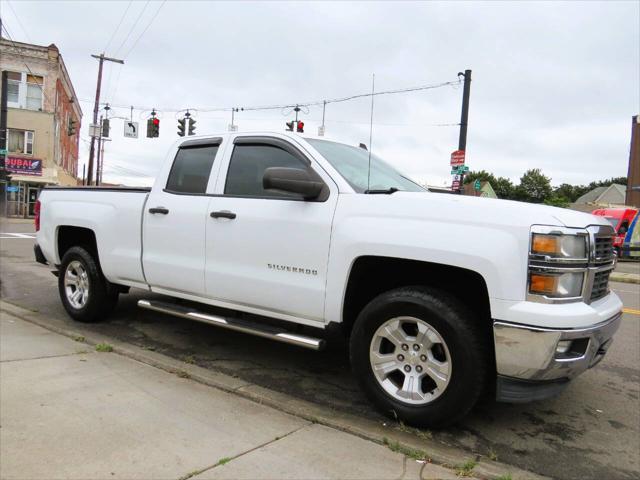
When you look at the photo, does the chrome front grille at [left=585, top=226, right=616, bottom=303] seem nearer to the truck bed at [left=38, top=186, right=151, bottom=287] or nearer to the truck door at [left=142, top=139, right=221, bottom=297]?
the truck door at [left=142, top=139, right=221, bottom=297]

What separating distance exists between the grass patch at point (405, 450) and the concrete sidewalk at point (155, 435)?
31 millimetres

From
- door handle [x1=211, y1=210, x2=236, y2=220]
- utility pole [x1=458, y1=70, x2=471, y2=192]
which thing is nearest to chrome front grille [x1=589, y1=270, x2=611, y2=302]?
door handle [x1=211, y1=210, x2=236, y2=220]

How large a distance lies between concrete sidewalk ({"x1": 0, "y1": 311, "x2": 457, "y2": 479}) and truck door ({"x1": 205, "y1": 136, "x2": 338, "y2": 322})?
0.76 m

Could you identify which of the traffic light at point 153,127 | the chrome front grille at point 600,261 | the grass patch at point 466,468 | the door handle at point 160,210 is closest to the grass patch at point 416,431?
the grass patch at point 466,468

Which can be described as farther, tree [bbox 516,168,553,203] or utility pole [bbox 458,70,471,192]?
tree [bbox 516,168,553,203]

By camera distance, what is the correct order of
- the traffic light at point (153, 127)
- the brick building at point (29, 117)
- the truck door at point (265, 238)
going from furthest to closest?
1. the brick building at point (29, 117)
2. the traffic light at point (153, 127)
3. the truck door at point (265, 238)

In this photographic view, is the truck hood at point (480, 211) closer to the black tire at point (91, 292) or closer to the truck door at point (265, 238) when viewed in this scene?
the truck door at point (265, 238)

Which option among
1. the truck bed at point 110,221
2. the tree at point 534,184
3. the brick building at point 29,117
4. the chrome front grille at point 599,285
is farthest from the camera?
the tree at point 534,184

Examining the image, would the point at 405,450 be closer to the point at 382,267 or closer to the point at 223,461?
the point at 223,461

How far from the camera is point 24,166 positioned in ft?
115

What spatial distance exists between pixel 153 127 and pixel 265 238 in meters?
21.2

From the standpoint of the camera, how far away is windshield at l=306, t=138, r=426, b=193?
393 centimetres

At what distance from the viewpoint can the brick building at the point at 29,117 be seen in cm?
3475

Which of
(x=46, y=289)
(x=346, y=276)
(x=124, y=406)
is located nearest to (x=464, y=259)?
(x=346, y=276)
